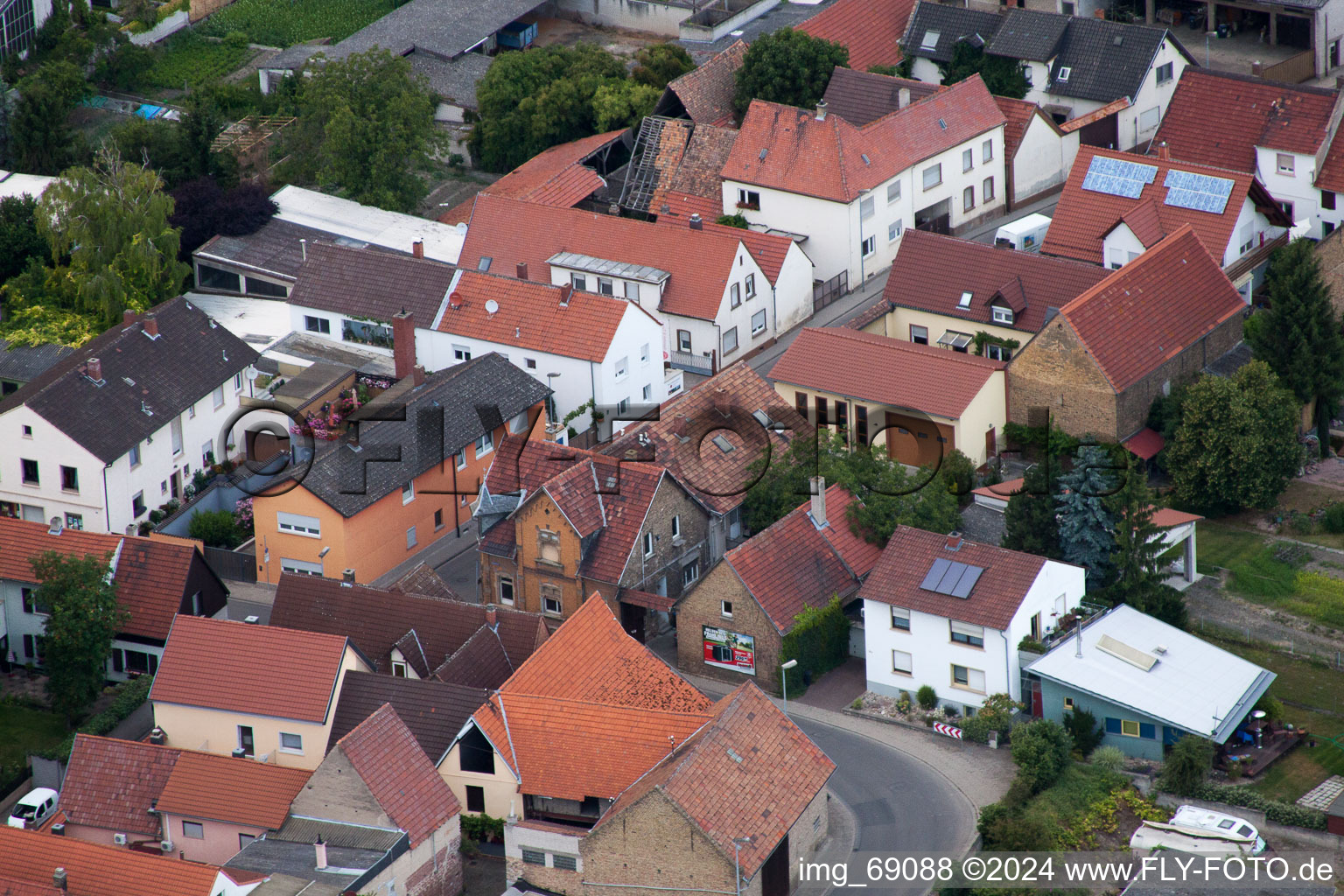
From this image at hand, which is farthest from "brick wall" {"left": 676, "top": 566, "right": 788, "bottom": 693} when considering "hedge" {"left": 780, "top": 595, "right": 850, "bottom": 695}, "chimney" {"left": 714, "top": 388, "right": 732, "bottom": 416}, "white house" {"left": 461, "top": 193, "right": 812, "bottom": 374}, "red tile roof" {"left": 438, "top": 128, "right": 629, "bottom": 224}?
"red tile roof" {"left": 438, "top": 128, "right": 629, "bottom": 224}

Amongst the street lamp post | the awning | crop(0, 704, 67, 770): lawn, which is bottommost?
crop(0, 704, 67, 770): lawn

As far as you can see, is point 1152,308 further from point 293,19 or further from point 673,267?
point 293,19

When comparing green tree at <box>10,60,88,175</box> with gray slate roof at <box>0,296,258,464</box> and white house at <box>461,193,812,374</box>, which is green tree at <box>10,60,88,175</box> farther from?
white house at <box>461,193,812,374</box>

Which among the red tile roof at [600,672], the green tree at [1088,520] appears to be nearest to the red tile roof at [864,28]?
the green tree at [1088,520]

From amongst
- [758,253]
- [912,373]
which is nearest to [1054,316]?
[912,373]

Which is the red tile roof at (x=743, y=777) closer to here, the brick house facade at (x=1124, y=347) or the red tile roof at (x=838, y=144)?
the brick house facade at (x=1124, y=347)

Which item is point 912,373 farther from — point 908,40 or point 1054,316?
point 908,40
